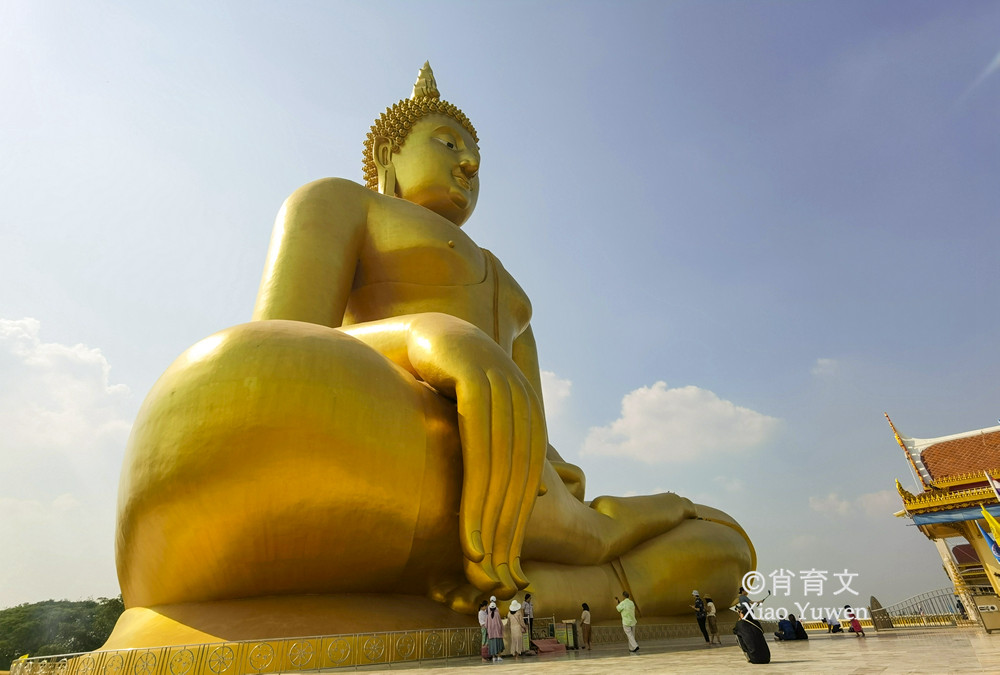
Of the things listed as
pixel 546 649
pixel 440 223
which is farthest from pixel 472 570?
pixel 440 223

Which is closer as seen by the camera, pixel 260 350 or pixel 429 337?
pixel 260 350

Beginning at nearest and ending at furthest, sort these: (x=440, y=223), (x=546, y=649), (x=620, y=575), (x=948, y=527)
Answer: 1. (x=546, y=649)
2. (x=620, y=575)
3. (x=440, y=223)
4. (x=948, y=527)

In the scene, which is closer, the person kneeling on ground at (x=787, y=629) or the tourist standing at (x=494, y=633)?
the tourist standing at (x=494, y=633)

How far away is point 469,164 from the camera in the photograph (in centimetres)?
790

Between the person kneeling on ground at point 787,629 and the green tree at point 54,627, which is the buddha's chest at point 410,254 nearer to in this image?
the person kneeling on ground at point 787,629

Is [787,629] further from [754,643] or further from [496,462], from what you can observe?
[496,462]

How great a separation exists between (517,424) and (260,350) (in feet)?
6.00

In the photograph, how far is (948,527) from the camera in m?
14.8

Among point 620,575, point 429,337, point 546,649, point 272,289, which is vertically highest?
point 272,289

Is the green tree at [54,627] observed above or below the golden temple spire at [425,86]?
below

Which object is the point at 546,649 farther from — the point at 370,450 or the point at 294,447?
the point at 294,447

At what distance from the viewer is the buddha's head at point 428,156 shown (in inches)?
310

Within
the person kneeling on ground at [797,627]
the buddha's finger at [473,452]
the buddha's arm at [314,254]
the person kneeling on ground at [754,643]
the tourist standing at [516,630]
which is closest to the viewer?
the person kneeling on ground at [754,643]

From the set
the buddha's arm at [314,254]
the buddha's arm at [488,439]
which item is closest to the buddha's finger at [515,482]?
the buddha's arm at [488,439]
